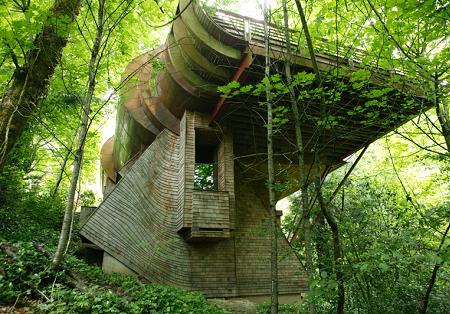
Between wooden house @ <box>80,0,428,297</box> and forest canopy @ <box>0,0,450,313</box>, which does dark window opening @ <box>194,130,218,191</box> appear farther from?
forest canopy @ <box>0,0,450,313</box>

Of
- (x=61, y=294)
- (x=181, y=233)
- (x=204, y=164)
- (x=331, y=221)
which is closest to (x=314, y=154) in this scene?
(x=331, y=221)

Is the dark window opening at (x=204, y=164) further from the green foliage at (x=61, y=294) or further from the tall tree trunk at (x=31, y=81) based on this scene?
the green foliage at (x=61, y=294)

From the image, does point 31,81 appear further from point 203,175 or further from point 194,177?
point 203,175

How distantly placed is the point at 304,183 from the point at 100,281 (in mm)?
4048

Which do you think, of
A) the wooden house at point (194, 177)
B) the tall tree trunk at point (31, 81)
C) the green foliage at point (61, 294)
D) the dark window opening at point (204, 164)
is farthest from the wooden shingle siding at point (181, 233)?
the tall tree trunk at point (31, 81)

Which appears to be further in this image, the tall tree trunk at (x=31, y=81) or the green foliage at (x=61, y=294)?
the tall tree trunk at (x=31, y=81)

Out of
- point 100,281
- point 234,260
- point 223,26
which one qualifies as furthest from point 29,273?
point 223,26

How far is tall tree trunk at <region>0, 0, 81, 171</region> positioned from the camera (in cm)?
505

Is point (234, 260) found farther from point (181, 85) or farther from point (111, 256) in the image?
point (181, 85)

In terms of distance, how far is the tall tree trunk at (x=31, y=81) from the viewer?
5.05 m

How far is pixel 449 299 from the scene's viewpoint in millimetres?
5277

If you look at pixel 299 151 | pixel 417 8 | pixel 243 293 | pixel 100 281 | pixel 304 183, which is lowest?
pixel 243 293

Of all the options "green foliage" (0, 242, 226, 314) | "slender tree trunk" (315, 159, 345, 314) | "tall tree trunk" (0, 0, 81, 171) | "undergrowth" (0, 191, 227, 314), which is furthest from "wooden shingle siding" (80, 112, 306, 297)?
"slender tree trunk" (315, 159, 345, 314)

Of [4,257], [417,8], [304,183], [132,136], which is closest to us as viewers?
[417,8]
